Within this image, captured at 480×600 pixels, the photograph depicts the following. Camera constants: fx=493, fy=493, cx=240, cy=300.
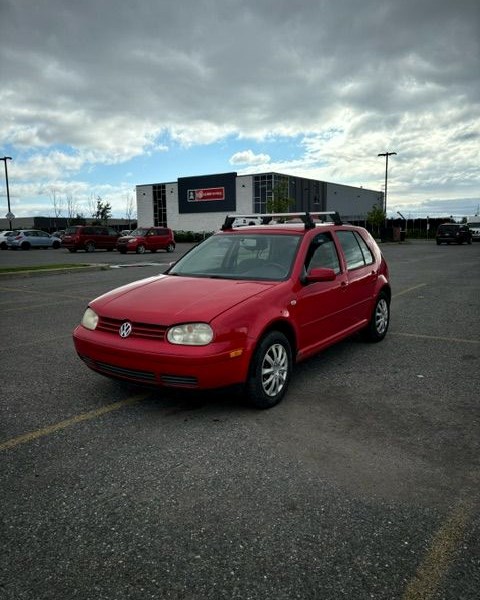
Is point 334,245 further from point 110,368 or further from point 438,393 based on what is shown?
point 110,368

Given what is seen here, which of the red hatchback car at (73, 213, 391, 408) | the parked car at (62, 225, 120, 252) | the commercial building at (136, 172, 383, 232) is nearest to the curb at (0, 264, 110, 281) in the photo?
the red hatchback car at (73, 213, 391, 408)

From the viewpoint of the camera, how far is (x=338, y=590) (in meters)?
2.12

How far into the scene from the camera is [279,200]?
184 feet

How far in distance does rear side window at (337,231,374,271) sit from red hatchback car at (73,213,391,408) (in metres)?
0.03

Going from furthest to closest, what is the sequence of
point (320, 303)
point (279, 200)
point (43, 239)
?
point (279, 200)
point (43, 239)
point (320, 303)

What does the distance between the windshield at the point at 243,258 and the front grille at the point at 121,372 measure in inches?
53.6

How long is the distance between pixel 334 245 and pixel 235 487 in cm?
327

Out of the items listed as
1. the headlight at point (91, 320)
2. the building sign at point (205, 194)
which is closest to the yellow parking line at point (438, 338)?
the headlight at point (91, 320)

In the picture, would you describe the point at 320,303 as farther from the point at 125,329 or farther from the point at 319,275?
the point at 125,329

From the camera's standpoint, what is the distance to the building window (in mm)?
74062

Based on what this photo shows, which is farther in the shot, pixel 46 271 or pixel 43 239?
pixel 43 239

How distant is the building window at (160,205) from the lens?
74.1 m

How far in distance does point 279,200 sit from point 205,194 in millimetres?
15521

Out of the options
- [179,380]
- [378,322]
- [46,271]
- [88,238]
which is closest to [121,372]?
[179,380]
